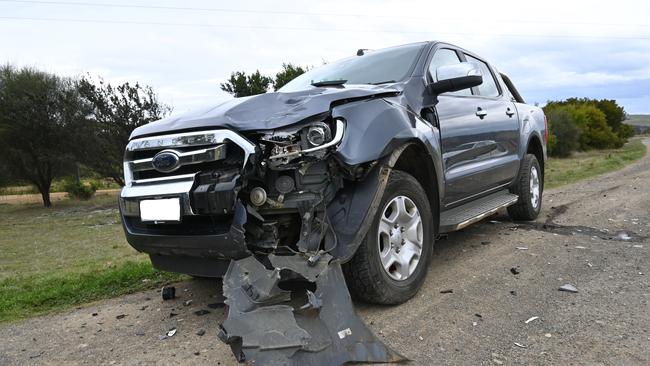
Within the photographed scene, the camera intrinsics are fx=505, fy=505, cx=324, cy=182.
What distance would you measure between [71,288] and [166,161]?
225cm

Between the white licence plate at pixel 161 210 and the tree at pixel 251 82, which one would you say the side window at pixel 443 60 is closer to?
the white licence plate at pixel 161 210

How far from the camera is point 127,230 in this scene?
3418 mm

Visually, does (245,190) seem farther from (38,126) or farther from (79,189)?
(79,189)

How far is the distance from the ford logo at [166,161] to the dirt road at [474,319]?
3.45ft

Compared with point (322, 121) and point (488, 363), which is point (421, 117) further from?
point (488, 363)

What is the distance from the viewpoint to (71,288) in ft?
14.8

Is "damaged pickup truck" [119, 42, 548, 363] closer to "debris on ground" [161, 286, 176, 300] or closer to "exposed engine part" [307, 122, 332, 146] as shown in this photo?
"exposed engine part" [307, 122, 332, 146]

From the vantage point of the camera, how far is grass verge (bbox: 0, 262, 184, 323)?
413 cm

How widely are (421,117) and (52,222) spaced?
56.4 ft

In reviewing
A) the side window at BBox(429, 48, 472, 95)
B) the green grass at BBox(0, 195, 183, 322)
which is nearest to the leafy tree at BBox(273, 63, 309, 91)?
the green grass at BBox(0, 195, 183, 322)

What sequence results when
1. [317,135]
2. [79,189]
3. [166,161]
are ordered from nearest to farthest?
[317,135]
[166,161]
[79,189]

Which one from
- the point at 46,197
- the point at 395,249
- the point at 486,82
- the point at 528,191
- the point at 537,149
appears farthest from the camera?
the point at 46,197

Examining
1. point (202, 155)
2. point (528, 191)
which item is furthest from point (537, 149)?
point (202, 155)

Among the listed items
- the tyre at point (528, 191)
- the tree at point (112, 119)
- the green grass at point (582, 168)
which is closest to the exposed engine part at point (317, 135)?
the tyre at point (528, 191)
